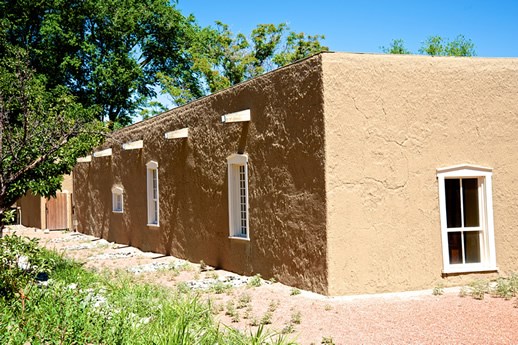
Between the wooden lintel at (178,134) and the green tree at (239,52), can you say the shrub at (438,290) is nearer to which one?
the wooden lintel at (178,134)

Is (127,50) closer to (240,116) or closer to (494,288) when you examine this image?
(240,116)

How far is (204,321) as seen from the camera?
7.47m

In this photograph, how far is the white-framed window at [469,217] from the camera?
34.6 feet

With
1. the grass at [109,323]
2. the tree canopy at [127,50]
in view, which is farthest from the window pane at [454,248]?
the tree canopy at [127,50]

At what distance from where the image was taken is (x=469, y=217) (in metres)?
10.8

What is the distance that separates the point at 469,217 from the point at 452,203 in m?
0.42

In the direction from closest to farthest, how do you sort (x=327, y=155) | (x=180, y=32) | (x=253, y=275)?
(x=327, y=155), (x=253, y=275), (x=180, y=32)

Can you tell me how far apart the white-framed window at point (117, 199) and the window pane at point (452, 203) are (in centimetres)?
1202

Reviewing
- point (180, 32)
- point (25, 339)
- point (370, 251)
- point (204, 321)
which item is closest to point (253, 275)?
Answer: point (370, 251)

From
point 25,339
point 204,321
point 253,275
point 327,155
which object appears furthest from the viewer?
point 253,275

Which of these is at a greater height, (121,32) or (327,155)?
(121,32)

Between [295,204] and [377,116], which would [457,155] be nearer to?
[377,116]

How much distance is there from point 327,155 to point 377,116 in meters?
1.11

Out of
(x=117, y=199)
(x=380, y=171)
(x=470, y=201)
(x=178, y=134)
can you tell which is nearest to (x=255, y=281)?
(x=380, y=171)
